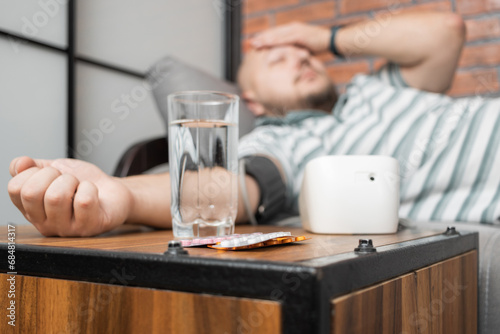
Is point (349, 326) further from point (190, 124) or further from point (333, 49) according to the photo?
point (333, 49)

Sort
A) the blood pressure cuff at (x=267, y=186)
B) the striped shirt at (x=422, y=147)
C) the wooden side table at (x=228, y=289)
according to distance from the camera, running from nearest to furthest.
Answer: the wooden side table at (x=228, y=289), the blood pressure cuff at (x=267, y=186), the striped shirt at (x=422, y=147)

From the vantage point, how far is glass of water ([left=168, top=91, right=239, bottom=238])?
0.57 meters

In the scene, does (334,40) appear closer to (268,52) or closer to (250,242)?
(268,52)

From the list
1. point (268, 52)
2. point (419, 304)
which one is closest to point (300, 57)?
point (268, 52)

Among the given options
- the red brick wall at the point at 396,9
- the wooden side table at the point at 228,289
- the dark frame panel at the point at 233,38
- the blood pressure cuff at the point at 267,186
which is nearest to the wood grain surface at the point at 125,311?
the wooden side table at the point at 228,289

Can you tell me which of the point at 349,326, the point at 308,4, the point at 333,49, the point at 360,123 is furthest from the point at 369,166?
the point at 308,4

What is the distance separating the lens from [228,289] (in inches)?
13.6

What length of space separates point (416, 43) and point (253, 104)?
52cm

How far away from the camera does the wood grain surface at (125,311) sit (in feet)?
1.11

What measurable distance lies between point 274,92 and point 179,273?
1113mm

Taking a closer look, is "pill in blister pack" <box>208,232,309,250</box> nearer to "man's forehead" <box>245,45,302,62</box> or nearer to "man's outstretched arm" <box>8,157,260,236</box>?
"man's outstretched arm" <box>8,157,260,236</box>

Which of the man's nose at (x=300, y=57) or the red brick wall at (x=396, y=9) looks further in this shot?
the red brick wall at (x=396, y=9)

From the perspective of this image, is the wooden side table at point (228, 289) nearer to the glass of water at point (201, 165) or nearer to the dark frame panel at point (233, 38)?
the glass of water at point (201, 165)

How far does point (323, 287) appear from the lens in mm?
323
